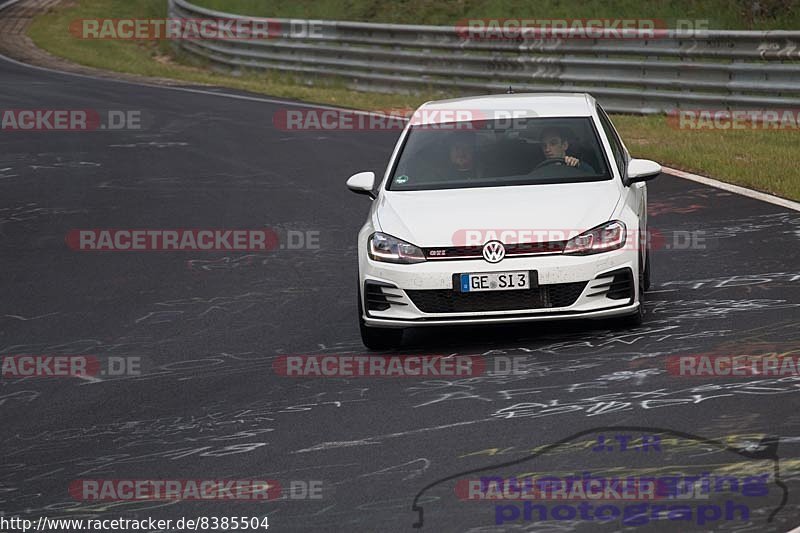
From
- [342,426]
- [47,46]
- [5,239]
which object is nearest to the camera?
[342,426]

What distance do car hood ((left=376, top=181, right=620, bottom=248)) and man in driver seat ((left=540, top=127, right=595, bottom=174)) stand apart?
0.28 metres

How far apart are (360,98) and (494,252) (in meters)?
15.9

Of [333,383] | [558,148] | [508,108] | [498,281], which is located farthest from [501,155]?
[333,383]

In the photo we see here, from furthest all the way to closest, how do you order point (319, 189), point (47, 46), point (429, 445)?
point (47, 46), point (319, 189), point (429, 445)

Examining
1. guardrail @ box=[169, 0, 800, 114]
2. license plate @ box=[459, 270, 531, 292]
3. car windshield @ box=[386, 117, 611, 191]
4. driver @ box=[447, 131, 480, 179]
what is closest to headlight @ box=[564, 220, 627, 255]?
license plate @ box=[459, 270, 531, 292]

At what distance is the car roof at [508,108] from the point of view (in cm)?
1038

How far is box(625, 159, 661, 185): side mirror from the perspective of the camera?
9.63 metres

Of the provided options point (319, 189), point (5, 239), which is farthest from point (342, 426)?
point (319, 189)

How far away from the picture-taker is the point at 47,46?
35.6 m

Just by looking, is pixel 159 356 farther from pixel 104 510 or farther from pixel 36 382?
pixel 104 510

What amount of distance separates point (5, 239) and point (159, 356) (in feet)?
16.4

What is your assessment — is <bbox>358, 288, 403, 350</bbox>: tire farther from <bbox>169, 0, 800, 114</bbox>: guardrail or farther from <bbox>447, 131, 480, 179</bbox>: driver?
<bbox>169, 0, 800, 114</bbox>: guardrail

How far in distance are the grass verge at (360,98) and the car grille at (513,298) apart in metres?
5.98

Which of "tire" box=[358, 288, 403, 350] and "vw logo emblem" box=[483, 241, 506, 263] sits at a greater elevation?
"vw logo emblem" box=[483, 241, 506, 263]
